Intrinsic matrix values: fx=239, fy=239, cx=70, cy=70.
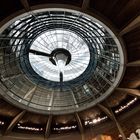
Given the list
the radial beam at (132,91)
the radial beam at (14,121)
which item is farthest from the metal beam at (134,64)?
the radial beam at (14,121)

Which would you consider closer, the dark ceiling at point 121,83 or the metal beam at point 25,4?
the metal beam at point 25,4

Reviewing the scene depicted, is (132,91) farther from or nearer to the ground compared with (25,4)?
nearer to the ground

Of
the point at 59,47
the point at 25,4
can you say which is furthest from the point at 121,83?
the point at 25,4

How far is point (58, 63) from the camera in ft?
73.6

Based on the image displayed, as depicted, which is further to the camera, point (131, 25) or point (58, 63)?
point (58, 63)

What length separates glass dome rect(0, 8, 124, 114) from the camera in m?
18.9

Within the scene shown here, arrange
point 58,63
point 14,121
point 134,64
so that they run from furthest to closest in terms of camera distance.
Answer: point 58,63 < point 14,121 < point 134,64

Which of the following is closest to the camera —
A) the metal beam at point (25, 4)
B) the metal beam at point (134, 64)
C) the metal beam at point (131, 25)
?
the metal beam at point (25, 4)

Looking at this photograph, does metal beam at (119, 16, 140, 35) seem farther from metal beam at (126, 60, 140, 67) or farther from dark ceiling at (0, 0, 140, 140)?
metal beam at (126, 60, 140, 67)

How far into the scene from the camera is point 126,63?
1791 cm

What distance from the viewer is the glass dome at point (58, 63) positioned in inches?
743

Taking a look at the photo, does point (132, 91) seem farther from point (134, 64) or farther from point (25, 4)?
point (25, 4)

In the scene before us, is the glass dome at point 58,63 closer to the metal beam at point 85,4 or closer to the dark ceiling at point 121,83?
the dark ceiling at point 121,83

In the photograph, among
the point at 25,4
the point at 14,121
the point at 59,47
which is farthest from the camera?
the point at 59,47
